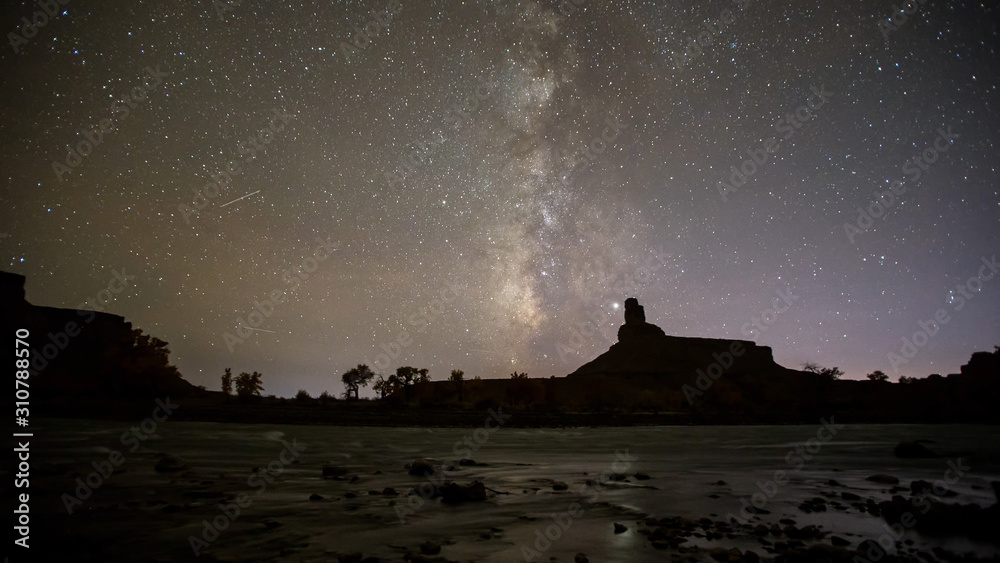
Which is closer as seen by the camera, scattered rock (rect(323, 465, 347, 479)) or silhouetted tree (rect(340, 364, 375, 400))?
scattered rock (rect(323, 465, 347, 479))

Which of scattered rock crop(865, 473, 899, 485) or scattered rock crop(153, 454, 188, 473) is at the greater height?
scattered rock crop(153, 454, 188, 473)

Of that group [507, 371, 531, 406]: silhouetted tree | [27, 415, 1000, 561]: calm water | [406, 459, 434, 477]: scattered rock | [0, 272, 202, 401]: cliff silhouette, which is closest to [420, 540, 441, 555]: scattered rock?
[27, 415, 1000, 561]: calm water

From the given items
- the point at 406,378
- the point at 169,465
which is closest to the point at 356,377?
the point at 406,378

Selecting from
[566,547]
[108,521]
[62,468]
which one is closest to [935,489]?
[566,547]

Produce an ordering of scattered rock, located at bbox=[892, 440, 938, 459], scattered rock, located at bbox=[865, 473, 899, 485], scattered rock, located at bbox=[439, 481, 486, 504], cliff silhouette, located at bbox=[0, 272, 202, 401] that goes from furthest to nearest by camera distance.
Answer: cliff silhouette, located at bbox=[0, 272, 202, 401] → scattered rock, located at bbox=[892, 440, 938, 459] → scattered rock, located at bbox=[865, 473, 899, 485] → scattered rock, located at bbox=[439, 481, 486, 504]

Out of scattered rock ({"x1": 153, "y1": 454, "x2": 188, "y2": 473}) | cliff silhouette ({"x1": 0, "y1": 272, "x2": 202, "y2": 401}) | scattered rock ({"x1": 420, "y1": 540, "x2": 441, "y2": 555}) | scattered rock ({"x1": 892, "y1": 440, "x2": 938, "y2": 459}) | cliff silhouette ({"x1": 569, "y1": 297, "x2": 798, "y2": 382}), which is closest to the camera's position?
scattered rock ({"x1": 420, "y1": 540, "x2": 441, "y2": 555})

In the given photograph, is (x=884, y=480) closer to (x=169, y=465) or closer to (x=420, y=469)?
(x=420, y=469)

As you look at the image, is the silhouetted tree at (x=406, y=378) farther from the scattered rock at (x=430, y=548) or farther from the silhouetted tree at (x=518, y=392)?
the scattered rock at (x=430, y=548)

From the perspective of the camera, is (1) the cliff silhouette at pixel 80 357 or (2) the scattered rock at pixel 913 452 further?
(1) the cliff silhouette at pixel 80 357

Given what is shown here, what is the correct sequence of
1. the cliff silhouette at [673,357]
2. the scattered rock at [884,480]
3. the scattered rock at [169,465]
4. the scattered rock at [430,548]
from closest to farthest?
the scattered rock at [430,548] → the scattered rock at [169,465] → the scattered rock at [884,480] → the cliff silhouette at [673,357]

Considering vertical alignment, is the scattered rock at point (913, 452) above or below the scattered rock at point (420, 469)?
below

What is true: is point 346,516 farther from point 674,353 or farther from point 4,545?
point 674,353

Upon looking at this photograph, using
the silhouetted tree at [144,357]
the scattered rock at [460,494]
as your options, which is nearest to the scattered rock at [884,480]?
the scattered rock at [460,494]

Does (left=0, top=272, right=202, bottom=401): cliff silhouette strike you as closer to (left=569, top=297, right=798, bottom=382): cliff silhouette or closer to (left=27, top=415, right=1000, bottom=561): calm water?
(left=27, top=415, right=1000, bottom=561): calm water
